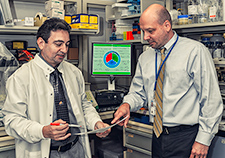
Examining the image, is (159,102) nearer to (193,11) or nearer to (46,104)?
(46,104)

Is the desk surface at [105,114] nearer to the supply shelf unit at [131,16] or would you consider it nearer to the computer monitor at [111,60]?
the computer monitor at [111,60]

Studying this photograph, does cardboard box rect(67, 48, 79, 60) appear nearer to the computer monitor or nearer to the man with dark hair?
the computer monitor

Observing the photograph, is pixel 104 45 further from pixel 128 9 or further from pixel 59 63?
pixel 59 63

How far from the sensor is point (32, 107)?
62.9 inches

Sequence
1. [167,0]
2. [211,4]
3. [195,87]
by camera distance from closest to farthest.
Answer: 1. [195,87]
2. [211,4]
3. [167,0]

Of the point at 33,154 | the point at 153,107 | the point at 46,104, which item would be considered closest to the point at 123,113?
the point at 153,107

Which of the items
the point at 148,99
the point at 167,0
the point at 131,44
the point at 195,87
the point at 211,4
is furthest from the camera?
the point at 131,44

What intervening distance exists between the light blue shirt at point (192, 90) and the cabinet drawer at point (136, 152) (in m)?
0.73

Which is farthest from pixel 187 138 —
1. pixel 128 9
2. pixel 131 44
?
pixel 128 9

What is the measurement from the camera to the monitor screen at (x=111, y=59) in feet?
9.23

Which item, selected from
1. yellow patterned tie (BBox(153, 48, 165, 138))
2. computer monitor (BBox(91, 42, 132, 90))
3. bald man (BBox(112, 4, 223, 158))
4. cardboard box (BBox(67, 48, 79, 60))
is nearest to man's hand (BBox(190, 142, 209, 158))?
bald man (BBox(112, 4, 223, 158))

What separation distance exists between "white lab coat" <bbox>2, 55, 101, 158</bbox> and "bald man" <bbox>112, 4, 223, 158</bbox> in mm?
394

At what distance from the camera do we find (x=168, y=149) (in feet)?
5.87

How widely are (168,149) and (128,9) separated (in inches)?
65.7
